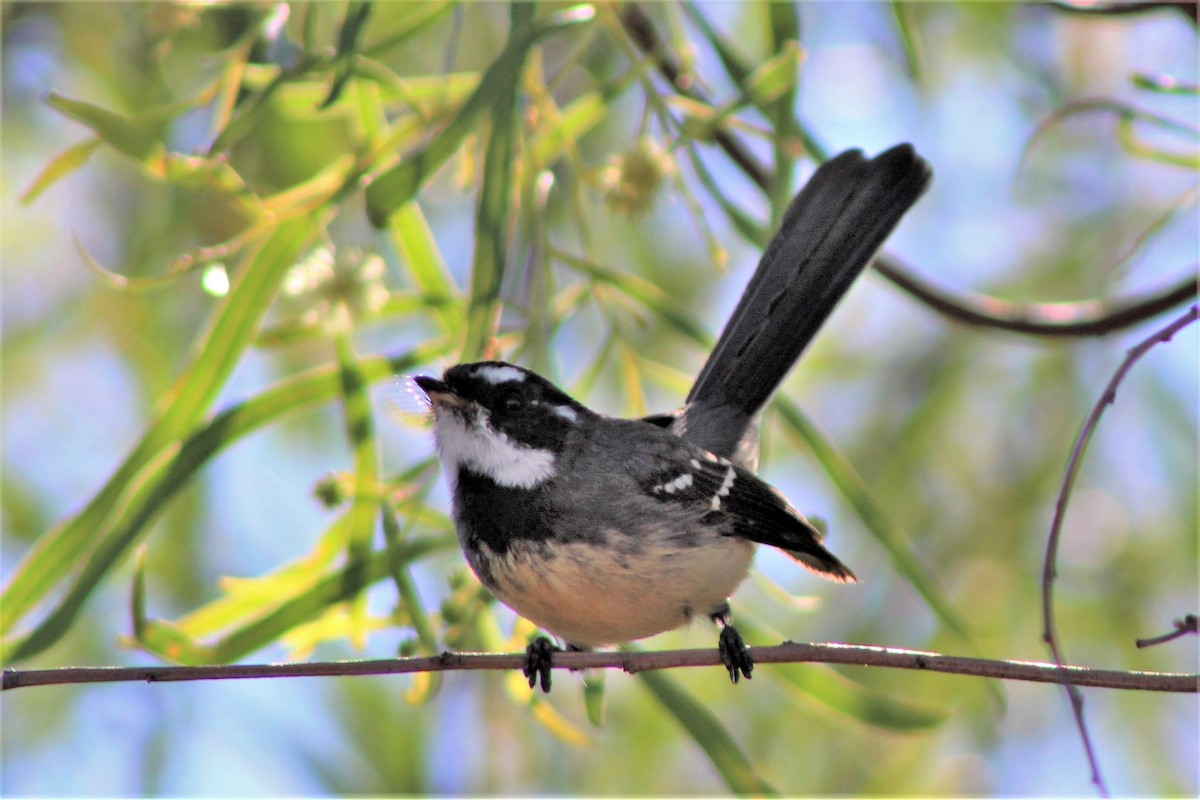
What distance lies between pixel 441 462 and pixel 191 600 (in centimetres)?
189

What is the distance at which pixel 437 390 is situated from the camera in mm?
2576

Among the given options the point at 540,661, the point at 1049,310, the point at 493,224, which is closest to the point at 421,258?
the point at 493,224

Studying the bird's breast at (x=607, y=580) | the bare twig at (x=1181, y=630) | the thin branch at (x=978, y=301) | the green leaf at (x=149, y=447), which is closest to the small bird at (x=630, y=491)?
the bird's breast at (x=607, y=580)

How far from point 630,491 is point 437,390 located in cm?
48

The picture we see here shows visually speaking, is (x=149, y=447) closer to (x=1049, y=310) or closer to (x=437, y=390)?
(x=437, y=390)

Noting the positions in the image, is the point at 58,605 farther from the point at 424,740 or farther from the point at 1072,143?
the point at 1072,143

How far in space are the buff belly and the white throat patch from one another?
0.21 m

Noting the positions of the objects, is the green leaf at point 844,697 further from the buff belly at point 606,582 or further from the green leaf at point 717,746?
the buff belly at point 606,582

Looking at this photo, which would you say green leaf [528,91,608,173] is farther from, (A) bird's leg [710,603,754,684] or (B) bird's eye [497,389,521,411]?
(A) bird's leg [710,603,754,684]

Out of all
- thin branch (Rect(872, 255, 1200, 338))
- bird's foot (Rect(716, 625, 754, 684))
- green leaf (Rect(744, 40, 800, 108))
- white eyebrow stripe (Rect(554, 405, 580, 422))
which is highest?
green leaf (Rect(744, 40, 800, 108))

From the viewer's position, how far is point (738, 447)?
3199 millimetres

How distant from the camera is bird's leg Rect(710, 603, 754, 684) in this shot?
97.7 inches

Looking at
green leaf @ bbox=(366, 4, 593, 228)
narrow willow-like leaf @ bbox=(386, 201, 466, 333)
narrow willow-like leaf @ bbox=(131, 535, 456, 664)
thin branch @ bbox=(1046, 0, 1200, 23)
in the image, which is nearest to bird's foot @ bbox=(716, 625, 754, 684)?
narrow willow-like leaf @ bbox=(131, 535, 456, 664)

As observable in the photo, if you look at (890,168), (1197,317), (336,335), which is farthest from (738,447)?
(1197,317)
